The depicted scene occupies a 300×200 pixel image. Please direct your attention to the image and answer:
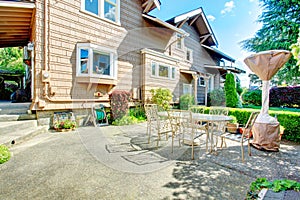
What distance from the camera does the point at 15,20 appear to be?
5.91m

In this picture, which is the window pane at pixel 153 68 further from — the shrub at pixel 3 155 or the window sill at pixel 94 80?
the shrub at pixel 3 155

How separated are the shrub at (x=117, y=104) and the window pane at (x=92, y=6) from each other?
362 cm

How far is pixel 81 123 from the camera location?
20.7ft

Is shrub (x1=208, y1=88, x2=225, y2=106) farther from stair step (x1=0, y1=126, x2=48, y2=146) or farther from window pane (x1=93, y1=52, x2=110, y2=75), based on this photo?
A: stair step (x1=0, y1=126, x2=48, y2=146)

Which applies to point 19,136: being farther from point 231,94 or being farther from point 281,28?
point 281,28

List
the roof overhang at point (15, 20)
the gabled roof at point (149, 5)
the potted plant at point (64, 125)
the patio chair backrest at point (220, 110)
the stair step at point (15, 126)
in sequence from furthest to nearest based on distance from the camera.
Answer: the gabled roof at point (149, 5)
the potted plant at point (64, 125)
the patio chair backrest at point (220, 110)
the roof overhang at point (15, 20)
the stair step at point (15, 126)

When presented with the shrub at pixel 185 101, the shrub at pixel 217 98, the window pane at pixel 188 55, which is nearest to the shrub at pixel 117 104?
the shrub at pixel 185 101

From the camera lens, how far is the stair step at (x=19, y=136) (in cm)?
357

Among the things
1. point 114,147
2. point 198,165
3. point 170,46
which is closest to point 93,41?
point 114,147

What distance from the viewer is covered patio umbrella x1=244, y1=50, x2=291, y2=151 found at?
12.8 feet

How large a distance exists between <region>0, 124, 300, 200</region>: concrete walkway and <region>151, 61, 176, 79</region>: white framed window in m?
5.47

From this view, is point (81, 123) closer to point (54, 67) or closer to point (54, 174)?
point (54, 67)

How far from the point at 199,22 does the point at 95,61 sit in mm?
9924

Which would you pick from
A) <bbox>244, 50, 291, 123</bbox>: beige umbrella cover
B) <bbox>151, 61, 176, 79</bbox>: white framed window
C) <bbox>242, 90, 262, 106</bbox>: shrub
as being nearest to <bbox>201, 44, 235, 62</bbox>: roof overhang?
<bbox>242, 90, 262, 106</bbox>: shrub
